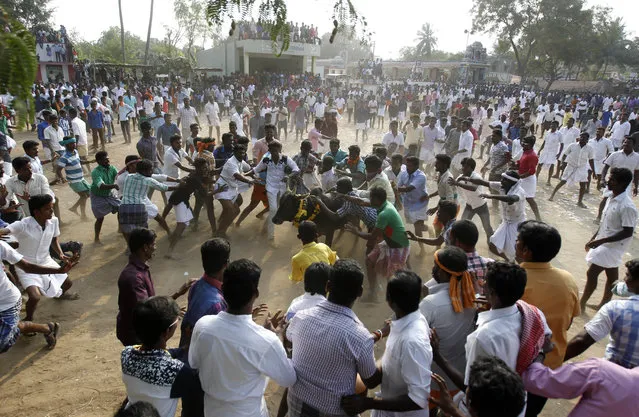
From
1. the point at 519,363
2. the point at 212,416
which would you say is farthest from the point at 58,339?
the point at 519,363

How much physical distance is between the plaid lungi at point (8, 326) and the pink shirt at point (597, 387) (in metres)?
4.23

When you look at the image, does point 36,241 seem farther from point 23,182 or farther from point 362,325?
point 362,325

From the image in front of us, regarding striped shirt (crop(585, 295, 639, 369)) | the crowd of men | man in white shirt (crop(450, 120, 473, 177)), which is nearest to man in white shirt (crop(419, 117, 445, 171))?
man in white shirt (crop(450, 120, 473, 177))

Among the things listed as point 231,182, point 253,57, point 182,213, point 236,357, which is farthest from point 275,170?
point 253,57

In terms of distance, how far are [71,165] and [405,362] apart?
745 centimetres

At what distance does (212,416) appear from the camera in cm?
237

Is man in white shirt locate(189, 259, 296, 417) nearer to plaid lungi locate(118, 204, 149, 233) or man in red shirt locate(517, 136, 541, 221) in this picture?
plaid lungi locate(118, 204, 149, 233)

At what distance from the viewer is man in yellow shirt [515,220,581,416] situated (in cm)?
276

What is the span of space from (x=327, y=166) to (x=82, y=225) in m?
4.63

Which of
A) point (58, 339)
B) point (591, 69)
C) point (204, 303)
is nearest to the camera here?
point (204, 303)

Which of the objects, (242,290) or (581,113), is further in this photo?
(581,113)

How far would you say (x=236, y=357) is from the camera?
A: 7.30ft

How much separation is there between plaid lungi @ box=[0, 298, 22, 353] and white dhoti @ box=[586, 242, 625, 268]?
616cm

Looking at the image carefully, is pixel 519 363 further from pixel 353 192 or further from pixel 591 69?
pixel 591 69
